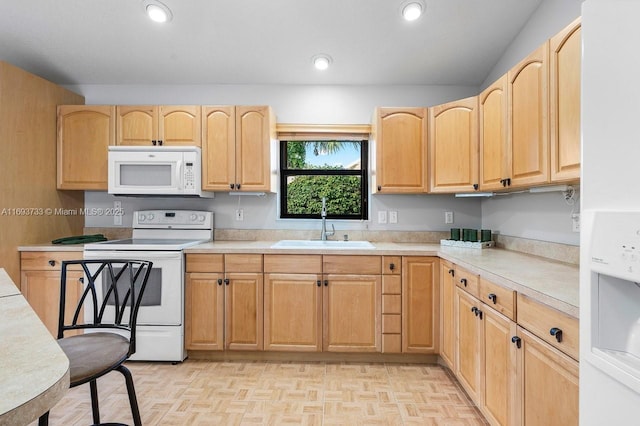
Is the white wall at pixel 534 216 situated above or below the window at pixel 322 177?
below

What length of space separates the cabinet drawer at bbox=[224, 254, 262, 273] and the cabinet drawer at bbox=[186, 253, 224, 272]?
0.05m

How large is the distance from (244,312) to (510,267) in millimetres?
1835

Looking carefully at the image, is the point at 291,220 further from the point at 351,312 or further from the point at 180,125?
the point at 180,125

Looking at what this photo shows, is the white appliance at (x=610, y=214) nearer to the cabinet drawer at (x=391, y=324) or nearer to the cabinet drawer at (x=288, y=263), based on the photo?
the cabinet drawer at (x=391, y=324)

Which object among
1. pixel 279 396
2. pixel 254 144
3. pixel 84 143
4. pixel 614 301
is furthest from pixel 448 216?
pixel 84 143

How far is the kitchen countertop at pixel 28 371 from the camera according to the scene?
0.54 meters

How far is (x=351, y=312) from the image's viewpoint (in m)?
2.65

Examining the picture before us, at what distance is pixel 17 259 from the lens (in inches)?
108

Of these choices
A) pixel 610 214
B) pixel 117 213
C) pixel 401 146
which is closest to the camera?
pixel 610 214

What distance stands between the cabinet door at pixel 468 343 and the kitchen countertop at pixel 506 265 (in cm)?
22

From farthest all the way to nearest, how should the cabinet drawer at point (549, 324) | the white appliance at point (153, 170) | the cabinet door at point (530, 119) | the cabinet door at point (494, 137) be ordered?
the white appliance at point (153, 170) < the cabinet door at point (494, 137) < the cabinet door at point (530, 119) < the cabinet drawer at point (549, 324)

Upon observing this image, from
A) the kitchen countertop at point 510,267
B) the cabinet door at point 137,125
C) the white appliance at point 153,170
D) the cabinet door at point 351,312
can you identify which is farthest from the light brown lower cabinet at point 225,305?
the cabinet door at point 137,125

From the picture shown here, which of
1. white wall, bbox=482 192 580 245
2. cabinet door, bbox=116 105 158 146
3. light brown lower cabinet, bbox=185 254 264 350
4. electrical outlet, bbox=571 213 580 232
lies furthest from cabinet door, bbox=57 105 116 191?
electrical outlet, bbox=571 213 580 232

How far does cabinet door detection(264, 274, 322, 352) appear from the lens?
8.71ft
